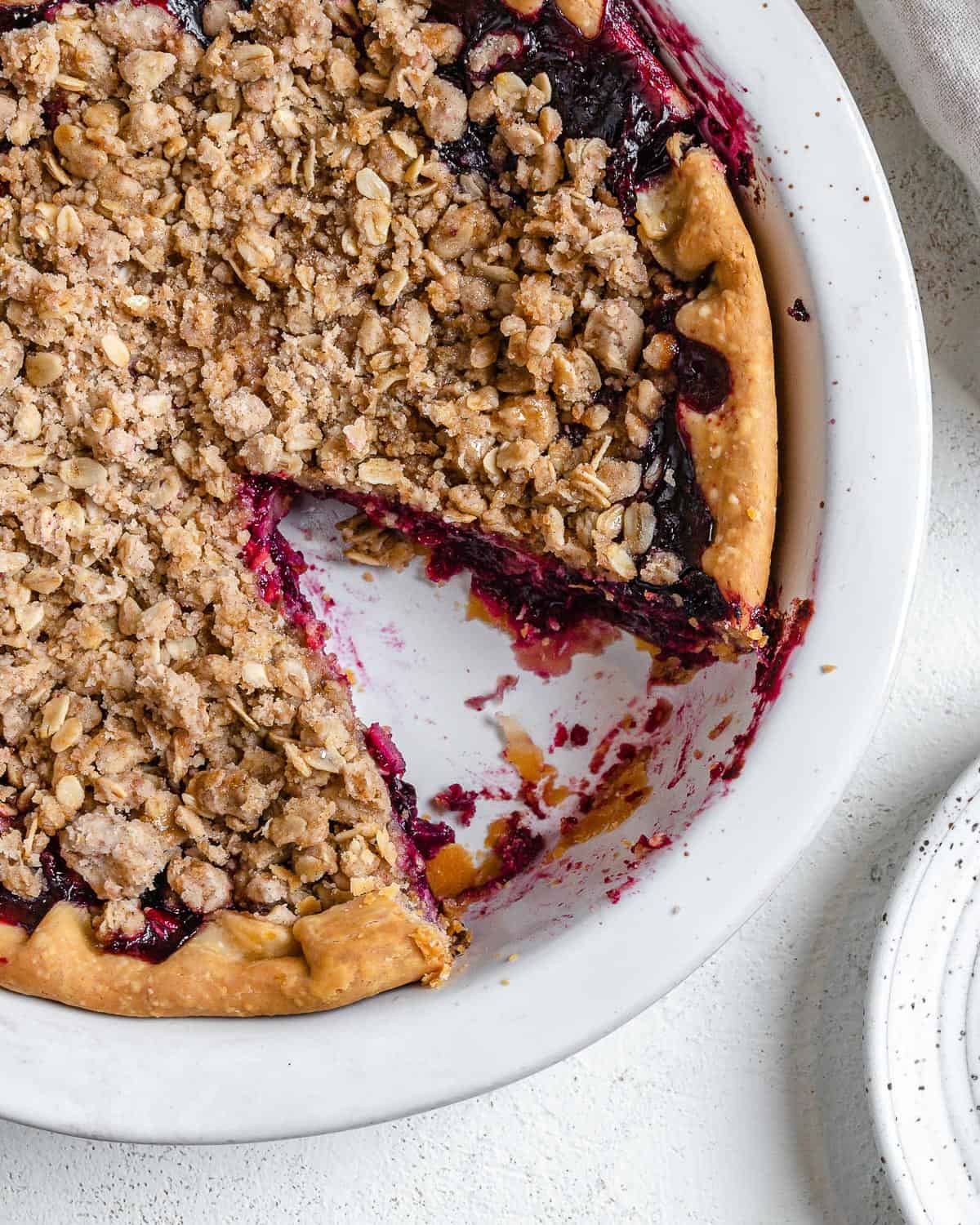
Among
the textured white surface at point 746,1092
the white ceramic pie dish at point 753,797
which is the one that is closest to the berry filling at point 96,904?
the white ceramic pie dish at point 753,797

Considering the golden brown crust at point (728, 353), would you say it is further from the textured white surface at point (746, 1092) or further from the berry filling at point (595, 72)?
the textured white surface at point (746, 1092)

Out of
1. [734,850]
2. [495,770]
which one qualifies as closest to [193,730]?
[495,770]

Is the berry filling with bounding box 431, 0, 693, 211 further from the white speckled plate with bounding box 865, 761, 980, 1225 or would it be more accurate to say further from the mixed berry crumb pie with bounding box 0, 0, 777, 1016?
the white speckled plate with bounding box 865, 761, 980, 1225

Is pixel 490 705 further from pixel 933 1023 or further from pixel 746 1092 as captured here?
pixel 933 1023

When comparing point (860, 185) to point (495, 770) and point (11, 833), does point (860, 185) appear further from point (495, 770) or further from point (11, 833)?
point (11, 833)

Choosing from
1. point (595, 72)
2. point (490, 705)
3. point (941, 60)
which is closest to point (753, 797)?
point (490, 705)

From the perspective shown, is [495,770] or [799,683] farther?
[495,770]

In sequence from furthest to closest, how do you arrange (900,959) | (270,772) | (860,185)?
1. (900,959)
2. (270,772)
3. (860,185)
